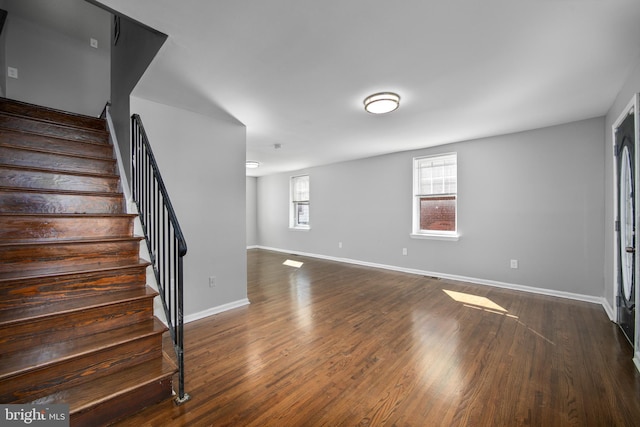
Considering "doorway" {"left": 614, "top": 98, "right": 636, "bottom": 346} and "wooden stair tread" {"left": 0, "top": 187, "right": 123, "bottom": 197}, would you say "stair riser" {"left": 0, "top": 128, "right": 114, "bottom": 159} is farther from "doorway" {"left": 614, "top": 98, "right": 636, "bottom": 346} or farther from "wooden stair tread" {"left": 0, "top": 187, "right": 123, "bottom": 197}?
"doorway" {"left": 614, "top": 98, "right": 636, "bottom": 346}

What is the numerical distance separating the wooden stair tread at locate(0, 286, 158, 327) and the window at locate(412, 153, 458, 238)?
14.8 feet

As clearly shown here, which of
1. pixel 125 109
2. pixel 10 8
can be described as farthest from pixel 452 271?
pixel 10 8

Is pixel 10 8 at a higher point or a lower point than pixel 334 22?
higher

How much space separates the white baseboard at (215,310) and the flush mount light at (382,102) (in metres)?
2.81

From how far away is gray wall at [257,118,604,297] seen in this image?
11.7 ft

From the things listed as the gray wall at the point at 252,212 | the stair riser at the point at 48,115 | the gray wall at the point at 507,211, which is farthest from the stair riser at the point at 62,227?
the gray wall at the point at 252,212

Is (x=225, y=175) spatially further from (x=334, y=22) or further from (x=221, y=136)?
(x=334, y=22)

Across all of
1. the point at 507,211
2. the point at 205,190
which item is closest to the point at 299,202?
the point at 205,190

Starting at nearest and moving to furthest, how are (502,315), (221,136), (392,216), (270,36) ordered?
(270,36) → (502,315) → (221,136) → (392,216)

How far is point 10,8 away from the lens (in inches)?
147

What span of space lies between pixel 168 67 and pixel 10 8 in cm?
376

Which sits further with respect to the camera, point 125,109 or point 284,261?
point 284,261
